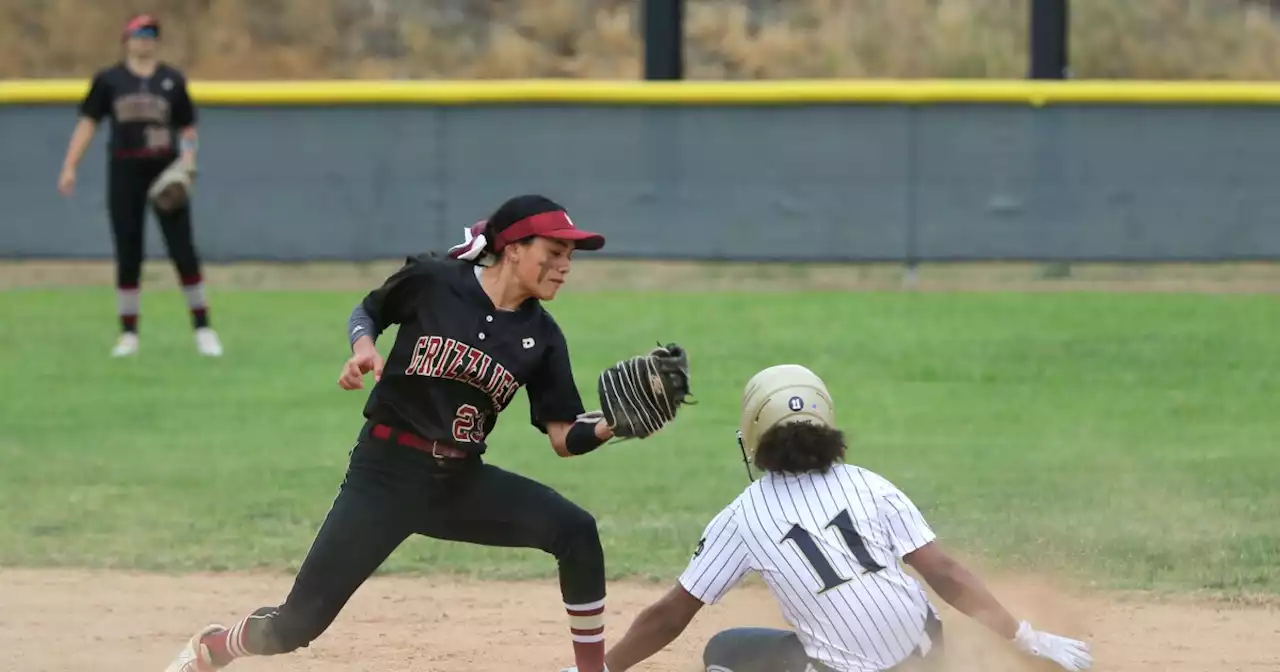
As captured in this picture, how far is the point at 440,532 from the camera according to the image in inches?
188

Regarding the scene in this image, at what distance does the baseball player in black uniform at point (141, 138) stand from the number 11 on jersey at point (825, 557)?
294 inches

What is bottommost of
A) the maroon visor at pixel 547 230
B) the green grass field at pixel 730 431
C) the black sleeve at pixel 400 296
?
the green grass field at pixel 730 431

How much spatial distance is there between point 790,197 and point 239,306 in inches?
179

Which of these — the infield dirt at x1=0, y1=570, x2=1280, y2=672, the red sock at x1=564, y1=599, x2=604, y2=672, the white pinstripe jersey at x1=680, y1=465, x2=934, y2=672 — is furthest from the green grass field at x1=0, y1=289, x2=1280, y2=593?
the white pinstripe jersey at x1=680, y1=465, x2=934, y2=672

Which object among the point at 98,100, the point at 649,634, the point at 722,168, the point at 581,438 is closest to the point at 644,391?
the point at 581,438

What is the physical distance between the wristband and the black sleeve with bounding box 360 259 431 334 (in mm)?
547

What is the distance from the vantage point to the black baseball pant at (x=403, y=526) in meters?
4.63

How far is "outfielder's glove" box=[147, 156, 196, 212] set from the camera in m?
10.7

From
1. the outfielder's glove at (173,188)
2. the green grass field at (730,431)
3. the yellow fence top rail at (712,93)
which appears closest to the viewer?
the green grass field at (730,431)

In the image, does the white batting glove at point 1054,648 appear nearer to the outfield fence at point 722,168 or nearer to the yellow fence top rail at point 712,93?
the outfield fence at point 722,168

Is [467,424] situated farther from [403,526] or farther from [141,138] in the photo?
[141,138]

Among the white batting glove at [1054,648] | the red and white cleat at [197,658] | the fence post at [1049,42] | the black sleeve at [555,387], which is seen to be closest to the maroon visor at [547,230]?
the black sleeve at [555,387]

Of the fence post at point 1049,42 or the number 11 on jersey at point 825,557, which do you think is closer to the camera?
the number 11 on jersey at point 825,557

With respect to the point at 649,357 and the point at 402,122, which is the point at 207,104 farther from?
the point at 649,357
